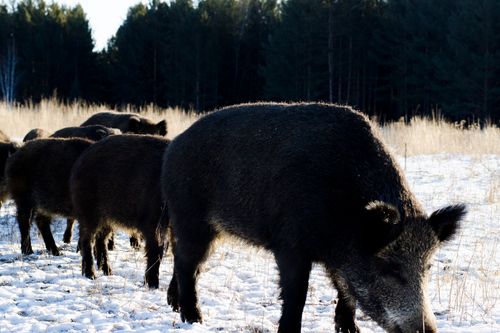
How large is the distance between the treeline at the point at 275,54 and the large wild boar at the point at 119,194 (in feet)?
86.4

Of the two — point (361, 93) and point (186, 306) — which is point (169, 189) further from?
point (361, 93)

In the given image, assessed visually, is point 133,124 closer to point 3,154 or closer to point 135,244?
point 3,154

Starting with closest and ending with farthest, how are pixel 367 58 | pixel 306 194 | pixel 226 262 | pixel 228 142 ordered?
pixel 306 194 < pixel 228 142 < pixel 226 262 < pixel 367 58

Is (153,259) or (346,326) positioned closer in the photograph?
(346,326)

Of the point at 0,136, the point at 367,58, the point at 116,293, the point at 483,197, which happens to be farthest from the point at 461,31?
the point at 116,293

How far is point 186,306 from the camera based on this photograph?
4.74 metres

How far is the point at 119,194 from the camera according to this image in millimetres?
6043

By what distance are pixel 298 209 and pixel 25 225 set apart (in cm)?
421

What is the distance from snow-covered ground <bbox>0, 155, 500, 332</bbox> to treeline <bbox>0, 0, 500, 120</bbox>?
2611 centimetres

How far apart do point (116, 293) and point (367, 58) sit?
118 feet

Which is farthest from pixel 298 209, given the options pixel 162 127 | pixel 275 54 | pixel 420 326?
pixel 275 54

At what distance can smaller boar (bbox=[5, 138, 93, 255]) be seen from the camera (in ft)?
22.8

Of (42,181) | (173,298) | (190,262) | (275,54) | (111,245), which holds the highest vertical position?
(275,54)

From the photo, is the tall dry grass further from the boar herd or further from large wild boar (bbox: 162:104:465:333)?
large wild boar (bbox: 162:104:465:333)
